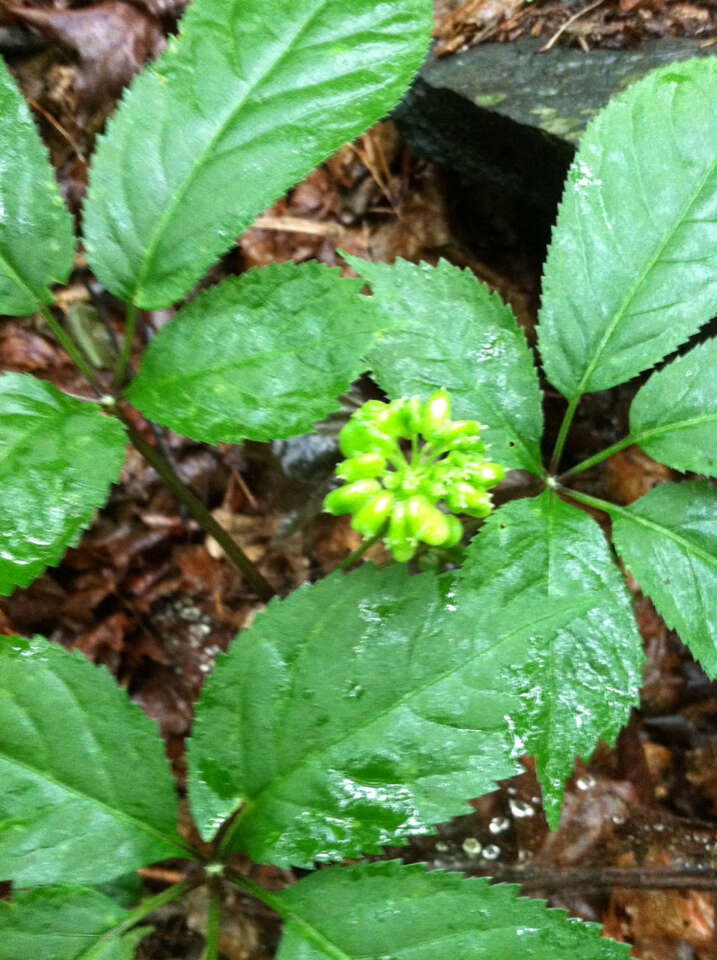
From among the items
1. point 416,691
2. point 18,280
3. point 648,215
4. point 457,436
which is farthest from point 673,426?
point 18,280

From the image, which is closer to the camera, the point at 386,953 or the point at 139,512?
the point at 386,953

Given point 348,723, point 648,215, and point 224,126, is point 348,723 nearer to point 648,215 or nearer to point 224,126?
point 224,126

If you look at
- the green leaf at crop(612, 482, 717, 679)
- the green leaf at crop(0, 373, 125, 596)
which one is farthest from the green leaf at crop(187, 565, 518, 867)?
the green leaf at crop(612, 482, 717, 679)

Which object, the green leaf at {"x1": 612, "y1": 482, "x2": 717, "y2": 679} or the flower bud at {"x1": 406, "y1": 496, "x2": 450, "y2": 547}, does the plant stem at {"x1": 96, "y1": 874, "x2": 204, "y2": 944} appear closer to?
the flower bud at {"x1": 406, "y1": 496, "x2": 450, "y2": 547}

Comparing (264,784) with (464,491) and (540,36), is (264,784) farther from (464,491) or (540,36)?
(540,36)

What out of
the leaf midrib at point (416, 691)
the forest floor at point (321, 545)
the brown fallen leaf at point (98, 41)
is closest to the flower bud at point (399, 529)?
the leaf midrib at point (416, 691)

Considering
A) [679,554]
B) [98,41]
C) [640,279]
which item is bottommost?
[679,554]

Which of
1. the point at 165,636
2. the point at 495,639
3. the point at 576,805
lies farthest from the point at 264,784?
the point at 576,805

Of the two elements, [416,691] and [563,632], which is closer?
[416,691]
